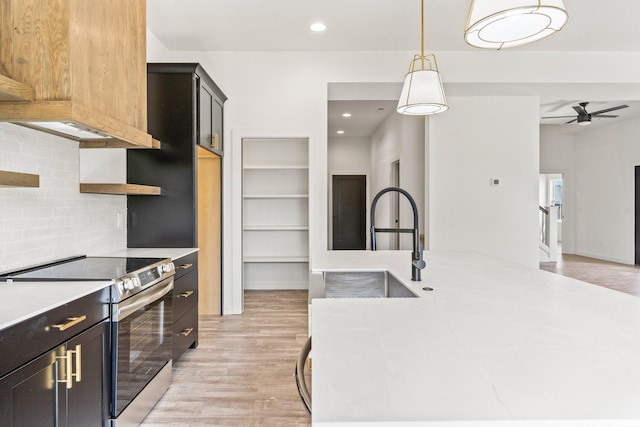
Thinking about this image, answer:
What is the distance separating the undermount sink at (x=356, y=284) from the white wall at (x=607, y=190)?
26.0 feet

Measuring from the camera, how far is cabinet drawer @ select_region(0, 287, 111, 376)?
4.20 ft

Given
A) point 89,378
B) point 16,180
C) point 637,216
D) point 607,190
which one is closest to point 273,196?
point 16,180

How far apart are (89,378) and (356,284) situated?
136 cm

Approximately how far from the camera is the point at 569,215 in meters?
9.16

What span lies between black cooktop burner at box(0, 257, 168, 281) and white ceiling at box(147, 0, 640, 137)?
7.22ft

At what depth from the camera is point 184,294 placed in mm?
3027

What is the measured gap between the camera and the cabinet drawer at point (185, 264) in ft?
9.51

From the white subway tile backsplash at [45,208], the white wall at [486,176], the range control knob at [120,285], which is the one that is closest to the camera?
the range control knob at [120,285]

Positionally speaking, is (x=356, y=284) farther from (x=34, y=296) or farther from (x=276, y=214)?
(x=276, y=214)

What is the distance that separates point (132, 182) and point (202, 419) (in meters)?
2.12

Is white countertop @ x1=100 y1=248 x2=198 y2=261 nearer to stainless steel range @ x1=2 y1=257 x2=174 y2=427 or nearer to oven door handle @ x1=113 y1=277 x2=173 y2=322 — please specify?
stainless steel range @ x1=2 y1=257 x2=174 y2=427

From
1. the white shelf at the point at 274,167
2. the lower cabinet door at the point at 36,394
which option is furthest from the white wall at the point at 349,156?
the lower cabinet door at the point at 36,394

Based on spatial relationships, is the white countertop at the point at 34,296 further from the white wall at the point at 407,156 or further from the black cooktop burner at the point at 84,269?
the white wall at the point at 407,156

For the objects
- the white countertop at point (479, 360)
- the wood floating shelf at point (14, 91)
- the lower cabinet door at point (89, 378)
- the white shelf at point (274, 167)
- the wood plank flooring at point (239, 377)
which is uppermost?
the white shelf at point (274, 167)
